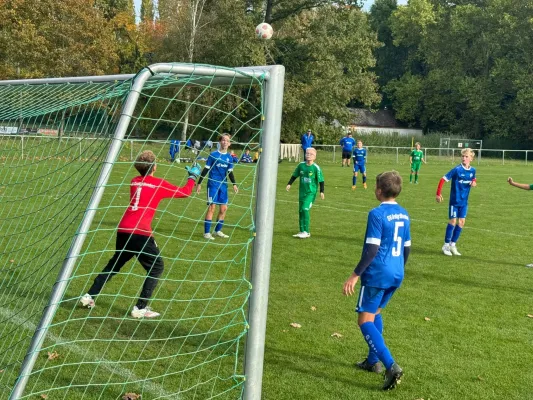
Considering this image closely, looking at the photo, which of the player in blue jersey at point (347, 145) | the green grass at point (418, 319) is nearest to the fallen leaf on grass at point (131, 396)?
the green grass at point (418, 319)

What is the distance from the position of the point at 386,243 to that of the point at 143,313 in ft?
8.84

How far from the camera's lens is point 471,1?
65.9m

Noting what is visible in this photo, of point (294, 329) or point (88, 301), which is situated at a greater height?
point (88, 301)

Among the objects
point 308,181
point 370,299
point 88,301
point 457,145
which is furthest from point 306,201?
point 457,145

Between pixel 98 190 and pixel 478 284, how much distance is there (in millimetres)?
6896

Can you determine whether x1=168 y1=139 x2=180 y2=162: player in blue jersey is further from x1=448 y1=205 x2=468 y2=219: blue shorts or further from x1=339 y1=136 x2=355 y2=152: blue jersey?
x1=339 y1=136 x2=355 y2=152: blue jersey

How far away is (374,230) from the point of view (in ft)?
17.4

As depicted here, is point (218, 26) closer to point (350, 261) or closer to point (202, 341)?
point (350, 261)

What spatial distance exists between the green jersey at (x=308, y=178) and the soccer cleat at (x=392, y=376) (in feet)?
23.6

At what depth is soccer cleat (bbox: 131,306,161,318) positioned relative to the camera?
6.76 m

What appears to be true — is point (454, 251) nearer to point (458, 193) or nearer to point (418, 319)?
point (458, 193)

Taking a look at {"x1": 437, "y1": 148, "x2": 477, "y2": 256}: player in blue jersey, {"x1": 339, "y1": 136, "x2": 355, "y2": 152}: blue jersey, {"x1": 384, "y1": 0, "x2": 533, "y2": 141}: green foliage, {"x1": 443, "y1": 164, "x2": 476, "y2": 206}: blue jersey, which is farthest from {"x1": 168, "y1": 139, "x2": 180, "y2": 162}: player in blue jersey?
{"x1": 384, "y1": 0, "x2": 533, "y2": 141}: green foliage

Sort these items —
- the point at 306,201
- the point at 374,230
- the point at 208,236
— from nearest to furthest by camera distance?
the point at 374,230 → the point at 208,236 → the point at 306,201

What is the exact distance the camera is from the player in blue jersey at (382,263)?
5.30 meters
